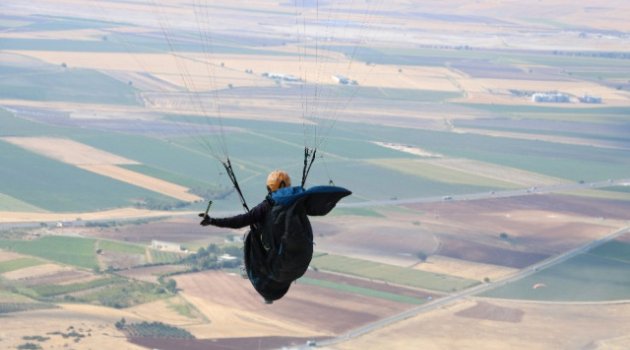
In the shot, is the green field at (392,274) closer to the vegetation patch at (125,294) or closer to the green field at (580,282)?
the green field at (580,282)

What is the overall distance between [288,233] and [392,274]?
39450 mm

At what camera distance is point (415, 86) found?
117562 millimetres

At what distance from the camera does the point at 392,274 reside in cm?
5456

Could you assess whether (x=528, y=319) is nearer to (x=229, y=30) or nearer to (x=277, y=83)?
(x=277, y=83)

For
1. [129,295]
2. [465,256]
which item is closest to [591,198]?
[465,256]

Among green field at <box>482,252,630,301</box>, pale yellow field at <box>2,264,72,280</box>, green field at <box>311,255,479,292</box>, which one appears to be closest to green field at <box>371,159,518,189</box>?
green field at <box>482,252,630,301</box>

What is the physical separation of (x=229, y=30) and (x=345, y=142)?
67850 millimetres

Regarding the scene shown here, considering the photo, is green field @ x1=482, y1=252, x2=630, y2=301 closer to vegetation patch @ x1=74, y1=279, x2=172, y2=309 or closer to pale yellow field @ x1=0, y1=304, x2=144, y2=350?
vegetation patch @ x1=74, y1=279, x2=172, y2=309

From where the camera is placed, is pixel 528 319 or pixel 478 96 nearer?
pixel 528 319

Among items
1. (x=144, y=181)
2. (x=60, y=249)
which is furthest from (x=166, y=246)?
(x=144, y=181)

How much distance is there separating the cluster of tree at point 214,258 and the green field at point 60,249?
3.53 m

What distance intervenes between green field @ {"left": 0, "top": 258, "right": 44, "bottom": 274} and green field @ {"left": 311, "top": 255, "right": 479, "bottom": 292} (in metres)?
9.88

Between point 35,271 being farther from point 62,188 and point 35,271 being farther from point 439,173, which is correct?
point 439,173

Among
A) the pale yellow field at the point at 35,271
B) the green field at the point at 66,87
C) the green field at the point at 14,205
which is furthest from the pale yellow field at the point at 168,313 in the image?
the green field at the point at 66,87
